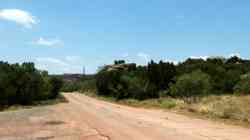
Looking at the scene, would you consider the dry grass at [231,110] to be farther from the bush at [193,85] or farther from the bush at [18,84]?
the bush at [18,84]

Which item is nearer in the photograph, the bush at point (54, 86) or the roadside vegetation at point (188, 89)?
the roadside vegetation at point (188, 89)

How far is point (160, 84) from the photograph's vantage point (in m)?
66.6

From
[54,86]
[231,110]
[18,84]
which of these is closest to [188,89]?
[231,110]

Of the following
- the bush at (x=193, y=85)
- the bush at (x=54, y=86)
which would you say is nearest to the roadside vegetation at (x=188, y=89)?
the bush at (x=193, y=85)

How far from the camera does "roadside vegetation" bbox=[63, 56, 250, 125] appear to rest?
25.0m

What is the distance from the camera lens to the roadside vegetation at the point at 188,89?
81.9ft

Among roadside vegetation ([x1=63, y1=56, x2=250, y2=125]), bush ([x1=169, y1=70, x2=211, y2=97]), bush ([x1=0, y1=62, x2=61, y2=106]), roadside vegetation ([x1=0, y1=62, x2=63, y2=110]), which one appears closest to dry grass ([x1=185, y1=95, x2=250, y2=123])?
roadside vegetation ([x1=63, y1=56, x2=250, y2=125])

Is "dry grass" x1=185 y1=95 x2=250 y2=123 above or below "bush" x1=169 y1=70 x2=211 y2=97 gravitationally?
below

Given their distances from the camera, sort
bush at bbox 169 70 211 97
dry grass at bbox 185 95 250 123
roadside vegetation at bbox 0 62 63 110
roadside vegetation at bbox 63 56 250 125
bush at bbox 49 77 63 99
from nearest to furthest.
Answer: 1. dry grass at bbox 185 95 250 123
2. roadside vegetation at bbox 63 56 250 125
3. bush at bbox 169 70 211 97
4. roadside vegetation at bbox 0 62 63 110
5. bush at bbox 49 77 63 99

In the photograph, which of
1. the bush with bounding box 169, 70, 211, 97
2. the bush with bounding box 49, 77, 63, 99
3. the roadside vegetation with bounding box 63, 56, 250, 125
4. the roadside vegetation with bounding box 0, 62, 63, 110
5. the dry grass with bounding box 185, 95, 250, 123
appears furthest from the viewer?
the bush with bounding box 49, 77, 63, 99

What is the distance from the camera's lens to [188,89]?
128 ft

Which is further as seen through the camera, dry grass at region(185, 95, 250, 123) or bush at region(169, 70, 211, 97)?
bush at region(169, 70, 211, 97)

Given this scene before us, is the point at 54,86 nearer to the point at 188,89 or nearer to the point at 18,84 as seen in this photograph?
the point at 18,84

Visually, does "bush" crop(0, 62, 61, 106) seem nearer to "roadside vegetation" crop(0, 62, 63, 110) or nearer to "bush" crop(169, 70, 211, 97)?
"roadside vegetation" crop(0, 62, 63, 110)
